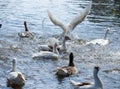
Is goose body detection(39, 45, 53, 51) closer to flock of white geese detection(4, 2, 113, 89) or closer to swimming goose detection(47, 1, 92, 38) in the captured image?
flock of white geese detection(4, 2, 113, 89)

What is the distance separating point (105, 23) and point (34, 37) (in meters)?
6.78

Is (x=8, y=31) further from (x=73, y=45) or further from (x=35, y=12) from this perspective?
(x=35, y=12)

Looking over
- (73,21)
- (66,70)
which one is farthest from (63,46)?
(66,70)

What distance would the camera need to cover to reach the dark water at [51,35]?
20.6 m

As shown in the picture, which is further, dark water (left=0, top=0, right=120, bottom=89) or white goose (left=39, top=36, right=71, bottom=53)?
white goose (left=39, top=36, right=71, bottom=53)

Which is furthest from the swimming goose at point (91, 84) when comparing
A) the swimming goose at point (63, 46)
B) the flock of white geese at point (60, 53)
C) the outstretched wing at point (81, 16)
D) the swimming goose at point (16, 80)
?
the swimming goose at point (63, 46)

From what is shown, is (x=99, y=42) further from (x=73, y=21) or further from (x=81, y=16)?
(x=81, y=16)

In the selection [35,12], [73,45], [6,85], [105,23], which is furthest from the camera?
[35,12]

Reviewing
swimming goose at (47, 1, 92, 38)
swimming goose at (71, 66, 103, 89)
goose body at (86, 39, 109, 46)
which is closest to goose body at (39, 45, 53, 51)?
swimming goose at (47, 1, 92, 38)

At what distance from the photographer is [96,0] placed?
46.3 metres

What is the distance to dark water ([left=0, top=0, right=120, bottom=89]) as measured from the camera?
67.6ft

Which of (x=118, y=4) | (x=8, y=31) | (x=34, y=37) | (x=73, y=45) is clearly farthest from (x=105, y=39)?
(x=118, y=4)

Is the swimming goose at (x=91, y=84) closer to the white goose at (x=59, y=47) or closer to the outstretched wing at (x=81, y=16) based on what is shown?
the outstretched wing at (x=81, y=16)

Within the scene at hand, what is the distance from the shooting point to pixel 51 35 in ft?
98.7
